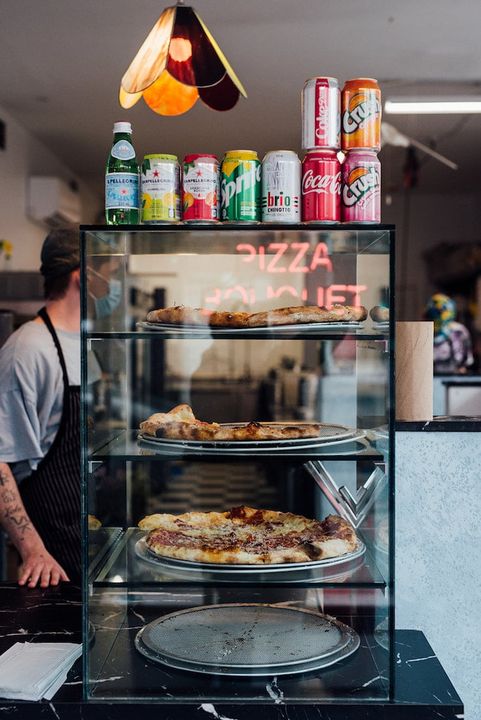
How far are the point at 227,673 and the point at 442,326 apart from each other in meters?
3.98

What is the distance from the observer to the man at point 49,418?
7.70ft

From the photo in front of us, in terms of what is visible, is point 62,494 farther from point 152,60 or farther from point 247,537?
point 152,60

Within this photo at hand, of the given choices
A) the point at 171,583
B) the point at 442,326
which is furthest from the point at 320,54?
the point at 171,583

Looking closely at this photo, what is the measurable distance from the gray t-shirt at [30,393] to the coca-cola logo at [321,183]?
1.22m

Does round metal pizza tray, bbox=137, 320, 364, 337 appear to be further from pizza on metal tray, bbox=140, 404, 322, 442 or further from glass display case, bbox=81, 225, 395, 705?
pizza on metal tray, bbox=140, 404, 322, 442

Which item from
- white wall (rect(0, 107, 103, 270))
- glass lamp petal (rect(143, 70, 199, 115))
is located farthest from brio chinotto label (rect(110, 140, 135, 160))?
white wall (rect(0, 107, 103, 270))

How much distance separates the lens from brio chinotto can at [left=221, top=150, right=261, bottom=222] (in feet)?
Result: 4.76

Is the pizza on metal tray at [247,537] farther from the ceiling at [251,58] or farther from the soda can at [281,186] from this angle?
the ceiling at [251,58]

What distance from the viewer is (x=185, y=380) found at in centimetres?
987

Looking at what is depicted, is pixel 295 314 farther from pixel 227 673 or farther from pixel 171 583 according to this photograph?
pixel 227 673

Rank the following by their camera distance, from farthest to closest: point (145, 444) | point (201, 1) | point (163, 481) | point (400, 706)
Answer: point (163, 481), point (201, 1), point (145, 444), point (400, 706)

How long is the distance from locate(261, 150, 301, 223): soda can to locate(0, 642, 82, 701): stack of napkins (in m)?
0.90

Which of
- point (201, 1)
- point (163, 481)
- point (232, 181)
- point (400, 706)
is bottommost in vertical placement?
point (163, 481)

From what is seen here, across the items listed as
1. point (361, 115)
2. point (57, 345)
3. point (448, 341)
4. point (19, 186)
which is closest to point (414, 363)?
point (361, 115)
